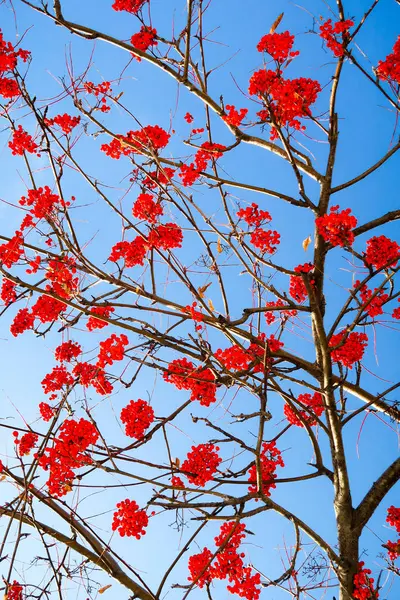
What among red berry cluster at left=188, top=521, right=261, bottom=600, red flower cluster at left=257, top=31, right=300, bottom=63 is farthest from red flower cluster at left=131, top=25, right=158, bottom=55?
red berry cluster at left=188, top=521, right=261, bottom=600

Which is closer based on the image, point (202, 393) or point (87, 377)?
point (202, 393)

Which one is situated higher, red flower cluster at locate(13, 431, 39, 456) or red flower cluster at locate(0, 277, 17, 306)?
red flower cluster at locate(0, 277, 17, 306)

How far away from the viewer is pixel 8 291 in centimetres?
538

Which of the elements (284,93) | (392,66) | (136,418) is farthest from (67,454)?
(392,66)

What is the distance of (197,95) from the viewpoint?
19.0ft

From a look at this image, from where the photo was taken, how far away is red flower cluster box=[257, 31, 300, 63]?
539 centimetres

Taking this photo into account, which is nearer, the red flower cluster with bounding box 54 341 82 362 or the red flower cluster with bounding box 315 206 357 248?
the red flower cluster with bounding box 315 206 357 248

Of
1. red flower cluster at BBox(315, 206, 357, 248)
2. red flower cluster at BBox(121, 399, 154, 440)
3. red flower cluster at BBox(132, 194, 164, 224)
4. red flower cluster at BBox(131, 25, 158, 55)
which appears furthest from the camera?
red flower cluster at BBox(131, 25, 158, 55)

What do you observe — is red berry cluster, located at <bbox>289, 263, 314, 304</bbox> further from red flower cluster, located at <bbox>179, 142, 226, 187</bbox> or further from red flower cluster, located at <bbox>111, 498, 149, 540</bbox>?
red flower cluster, located at <bbox>111, 498, 149, 540</bbox>

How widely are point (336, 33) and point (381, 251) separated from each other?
258cm

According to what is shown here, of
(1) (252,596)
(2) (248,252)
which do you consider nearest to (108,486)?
(1) (252,596)

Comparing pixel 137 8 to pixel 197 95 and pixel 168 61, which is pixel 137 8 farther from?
pixel 197 95

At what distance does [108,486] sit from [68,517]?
1320mm

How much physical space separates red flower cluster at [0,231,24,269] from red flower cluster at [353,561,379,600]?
160 inches
